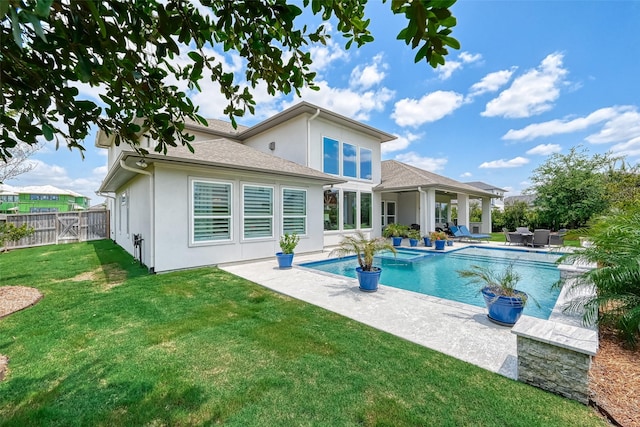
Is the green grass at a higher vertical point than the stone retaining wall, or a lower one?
lower

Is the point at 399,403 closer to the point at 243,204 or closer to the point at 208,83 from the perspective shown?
the point at 208,83

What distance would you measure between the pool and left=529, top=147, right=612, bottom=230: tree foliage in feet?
36.2

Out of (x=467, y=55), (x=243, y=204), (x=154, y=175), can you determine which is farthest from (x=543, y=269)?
(x=154, y=175)

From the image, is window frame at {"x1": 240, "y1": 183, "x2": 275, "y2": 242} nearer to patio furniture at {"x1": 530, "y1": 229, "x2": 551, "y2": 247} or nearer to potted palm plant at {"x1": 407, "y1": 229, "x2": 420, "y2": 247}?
potted palm plant at {"x1": 407, "y1": 229, "x2": 420, "y2": 247}

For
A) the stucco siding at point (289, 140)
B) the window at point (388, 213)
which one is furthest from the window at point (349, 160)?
the window at point (388, 213)

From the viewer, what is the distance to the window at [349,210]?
14948 millimetres

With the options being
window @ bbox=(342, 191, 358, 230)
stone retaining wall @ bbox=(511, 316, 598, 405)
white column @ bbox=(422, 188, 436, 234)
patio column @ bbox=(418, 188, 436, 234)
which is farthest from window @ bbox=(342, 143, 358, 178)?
stone retaining wall @ bbox=(511, 316, 598, 405)

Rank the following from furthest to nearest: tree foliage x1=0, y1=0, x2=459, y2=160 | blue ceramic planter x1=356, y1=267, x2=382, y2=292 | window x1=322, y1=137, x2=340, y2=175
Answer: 1. window x1=322, y1=137, x2=340, y2=175
2. blue ceramic planter x1=356, y1=267, x2=382, y2=292
3. tree foliage x1=0, y1=0, x2=459, y2=160

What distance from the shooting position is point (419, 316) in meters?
5.05

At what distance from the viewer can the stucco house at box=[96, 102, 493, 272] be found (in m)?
8.28

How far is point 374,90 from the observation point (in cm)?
1505

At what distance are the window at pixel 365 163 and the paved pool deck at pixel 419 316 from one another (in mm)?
9241

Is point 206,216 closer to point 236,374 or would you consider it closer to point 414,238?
point 236,374

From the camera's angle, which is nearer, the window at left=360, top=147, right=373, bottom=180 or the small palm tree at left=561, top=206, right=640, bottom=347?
the small palm tree at left=561, top=206, right=640, bottom=347
